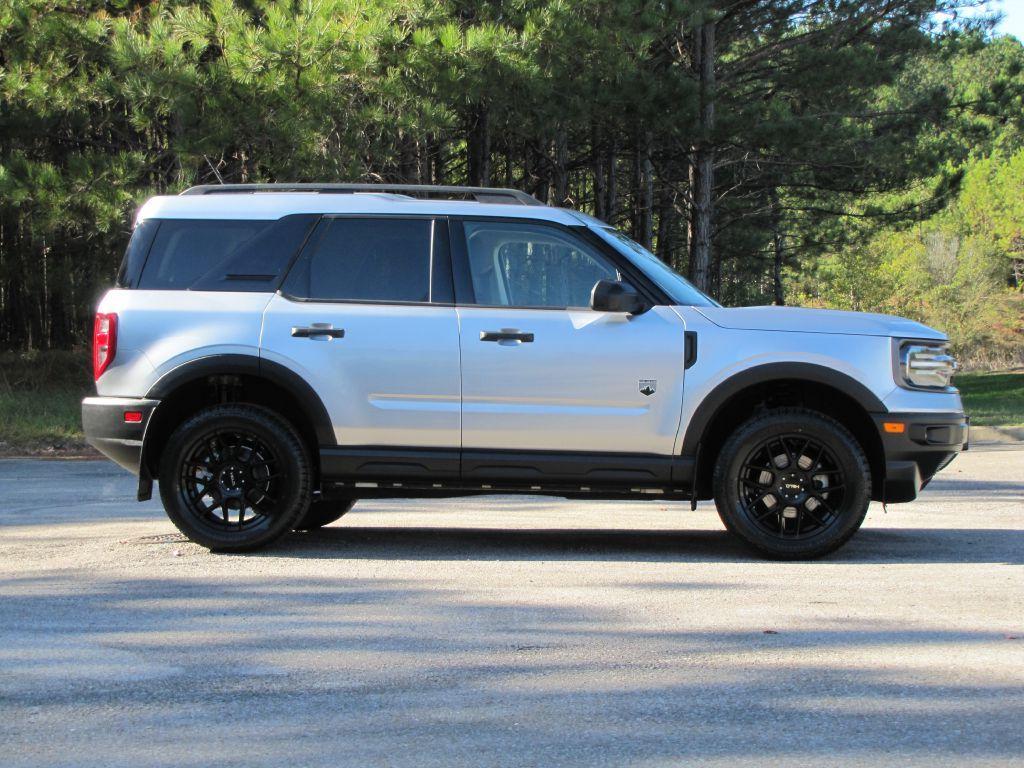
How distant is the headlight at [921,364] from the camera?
7.48 m

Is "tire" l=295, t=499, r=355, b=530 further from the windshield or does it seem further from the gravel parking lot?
the windshield

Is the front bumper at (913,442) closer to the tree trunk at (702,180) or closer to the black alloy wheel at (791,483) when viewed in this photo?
the black alloy wheel at (791,483)

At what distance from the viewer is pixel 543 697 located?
470 cm

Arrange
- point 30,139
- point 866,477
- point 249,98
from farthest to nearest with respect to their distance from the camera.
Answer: point 30,139, point 249,98, point 866,477

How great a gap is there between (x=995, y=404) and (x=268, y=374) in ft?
62.3

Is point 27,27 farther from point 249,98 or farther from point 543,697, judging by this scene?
point 543,697

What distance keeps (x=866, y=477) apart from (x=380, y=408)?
9.18 ft

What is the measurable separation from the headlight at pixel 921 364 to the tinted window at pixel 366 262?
2.77 metres

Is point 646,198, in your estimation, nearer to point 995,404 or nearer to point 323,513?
point 995,404

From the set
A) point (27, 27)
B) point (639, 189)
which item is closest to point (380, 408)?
point (27, 27)

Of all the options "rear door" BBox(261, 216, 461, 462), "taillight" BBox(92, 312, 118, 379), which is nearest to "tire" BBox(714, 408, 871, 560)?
"rear door" BBox(261, 216, 461, 462)

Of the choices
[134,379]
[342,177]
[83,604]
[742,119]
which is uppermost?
[742,119]

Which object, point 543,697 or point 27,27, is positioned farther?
point 27,27

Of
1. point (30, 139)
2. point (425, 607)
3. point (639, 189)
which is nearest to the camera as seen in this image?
point (425, 607)
